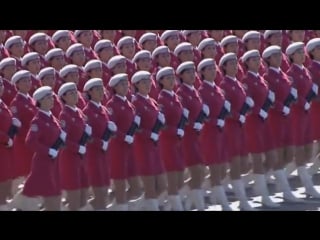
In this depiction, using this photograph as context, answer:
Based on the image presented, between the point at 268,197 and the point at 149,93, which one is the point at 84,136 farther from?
the point at 268,197

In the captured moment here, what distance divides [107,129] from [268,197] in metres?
1.95

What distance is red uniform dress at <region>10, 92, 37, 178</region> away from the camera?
12.2 m

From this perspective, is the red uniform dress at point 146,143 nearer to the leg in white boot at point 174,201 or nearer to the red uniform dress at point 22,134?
the leg in white boot at point 174,201

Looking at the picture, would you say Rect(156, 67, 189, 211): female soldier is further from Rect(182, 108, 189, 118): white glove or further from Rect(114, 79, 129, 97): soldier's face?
Rect(114, 79, 129, 97): soldier's face

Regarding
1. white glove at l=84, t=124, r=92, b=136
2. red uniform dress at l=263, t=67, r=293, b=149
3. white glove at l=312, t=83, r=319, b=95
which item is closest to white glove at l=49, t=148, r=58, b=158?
white glove at l=84, t=124, r=92, b=136

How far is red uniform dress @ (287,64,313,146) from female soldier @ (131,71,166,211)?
1.68 m

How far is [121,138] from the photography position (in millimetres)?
11984

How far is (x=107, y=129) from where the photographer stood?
38.7 ft

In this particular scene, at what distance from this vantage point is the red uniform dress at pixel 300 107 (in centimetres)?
1309

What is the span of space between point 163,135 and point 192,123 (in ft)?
1.01

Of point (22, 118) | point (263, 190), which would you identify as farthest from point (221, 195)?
point (22, 118)

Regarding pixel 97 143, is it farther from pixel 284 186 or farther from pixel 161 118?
pixel 284 186

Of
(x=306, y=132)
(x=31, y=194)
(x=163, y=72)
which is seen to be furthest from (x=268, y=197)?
(x=31, y=194)

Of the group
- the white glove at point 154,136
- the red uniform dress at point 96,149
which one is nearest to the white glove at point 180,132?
the white glove at point 154,136
